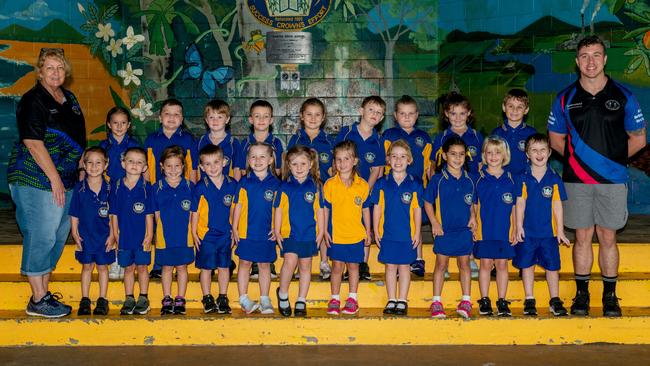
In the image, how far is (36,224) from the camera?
16.9 feet

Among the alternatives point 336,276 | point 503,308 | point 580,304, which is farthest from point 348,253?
point 580,304

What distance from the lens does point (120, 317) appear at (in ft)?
17.5

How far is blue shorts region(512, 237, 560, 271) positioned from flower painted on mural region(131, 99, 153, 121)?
5214mm

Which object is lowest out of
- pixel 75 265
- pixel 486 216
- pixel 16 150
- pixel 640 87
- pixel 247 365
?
pixel 247 365

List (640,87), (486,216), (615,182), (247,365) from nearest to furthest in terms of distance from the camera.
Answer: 1. (247,365)
2. (615,182)
3. (486,216)
4. (640,87)

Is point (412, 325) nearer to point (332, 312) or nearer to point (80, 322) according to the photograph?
point (332, 312)

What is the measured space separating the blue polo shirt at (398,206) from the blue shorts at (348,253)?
0.71ft

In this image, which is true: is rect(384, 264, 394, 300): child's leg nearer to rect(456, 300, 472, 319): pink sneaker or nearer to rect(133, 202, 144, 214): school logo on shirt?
rect(456, 300, 472, 319): pink sneaker

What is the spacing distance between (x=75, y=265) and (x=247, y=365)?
7.10 feet

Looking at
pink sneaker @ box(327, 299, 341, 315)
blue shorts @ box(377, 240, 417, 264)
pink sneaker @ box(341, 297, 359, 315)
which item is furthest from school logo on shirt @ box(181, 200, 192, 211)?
blue shorts @ box(377, 240, 417, 264)

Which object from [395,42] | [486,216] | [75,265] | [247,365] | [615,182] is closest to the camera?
[247,365]

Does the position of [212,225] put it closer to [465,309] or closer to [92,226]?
[92,226]

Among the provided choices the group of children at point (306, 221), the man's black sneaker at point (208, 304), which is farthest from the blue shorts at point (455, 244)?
the man's black sneaker at point (208, 304)

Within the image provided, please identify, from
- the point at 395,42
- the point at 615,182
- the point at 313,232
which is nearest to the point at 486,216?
the point at 615,182
